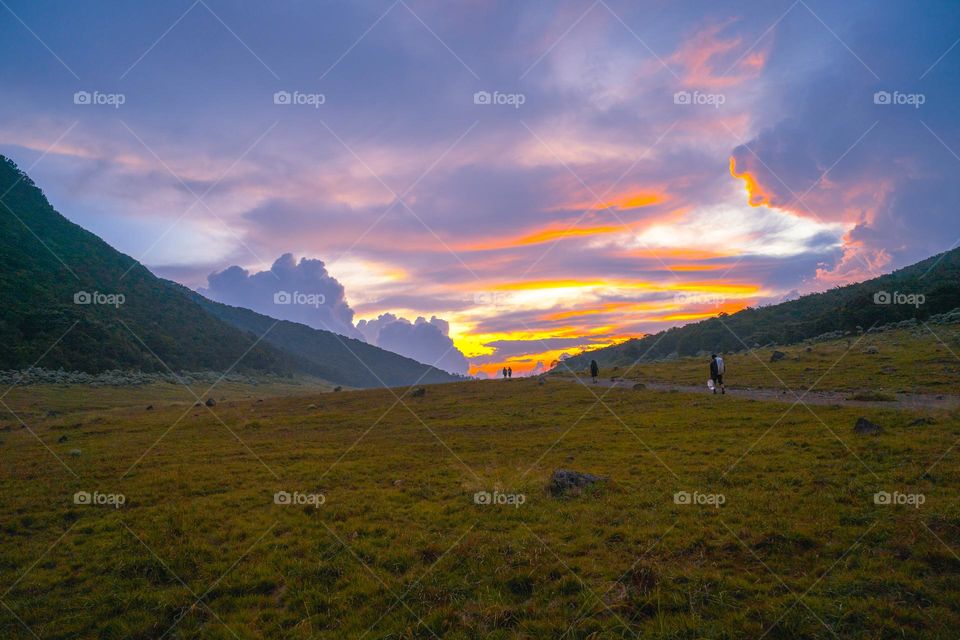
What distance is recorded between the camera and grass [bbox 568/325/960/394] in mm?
28655

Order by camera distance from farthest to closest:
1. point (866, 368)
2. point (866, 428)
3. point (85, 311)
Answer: point (85, 311), point (866, 368), point (866, 428)

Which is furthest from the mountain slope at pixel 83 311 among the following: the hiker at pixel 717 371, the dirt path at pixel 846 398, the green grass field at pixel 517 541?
the dirt path at pixel 846 398

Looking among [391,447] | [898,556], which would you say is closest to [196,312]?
[391,447]


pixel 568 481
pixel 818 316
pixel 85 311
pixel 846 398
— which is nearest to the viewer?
pixel 568 481

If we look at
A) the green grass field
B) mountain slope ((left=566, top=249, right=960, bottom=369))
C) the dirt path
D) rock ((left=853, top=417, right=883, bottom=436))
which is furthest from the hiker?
mountain slope ((left=566, top=249, right=960, bottom=369))

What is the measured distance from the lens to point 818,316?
8388 centimetres

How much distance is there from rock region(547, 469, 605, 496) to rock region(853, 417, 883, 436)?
11.4 m

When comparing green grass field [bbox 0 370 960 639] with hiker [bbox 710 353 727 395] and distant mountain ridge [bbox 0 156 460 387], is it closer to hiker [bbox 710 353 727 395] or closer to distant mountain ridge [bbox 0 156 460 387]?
hiker [bbox 710 353 727 395]

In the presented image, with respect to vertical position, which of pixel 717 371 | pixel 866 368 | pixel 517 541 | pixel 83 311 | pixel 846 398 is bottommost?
pixel 517 541

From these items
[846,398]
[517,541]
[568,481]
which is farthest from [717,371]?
[517,541]

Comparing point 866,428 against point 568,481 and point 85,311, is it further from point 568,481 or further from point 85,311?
point 85,311

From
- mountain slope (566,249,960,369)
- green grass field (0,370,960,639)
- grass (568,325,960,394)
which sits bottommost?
green grass field (0,370,960,639)

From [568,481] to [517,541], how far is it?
4.33m

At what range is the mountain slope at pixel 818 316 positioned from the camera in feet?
203
